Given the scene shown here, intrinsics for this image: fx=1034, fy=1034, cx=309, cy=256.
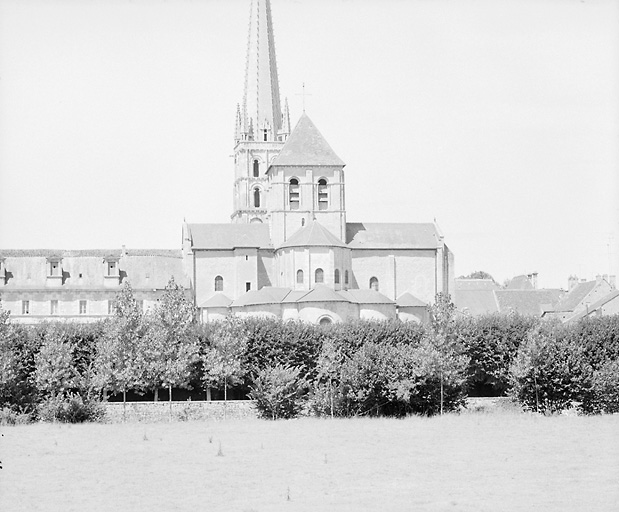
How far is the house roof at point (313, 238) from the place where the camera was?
2691 inches

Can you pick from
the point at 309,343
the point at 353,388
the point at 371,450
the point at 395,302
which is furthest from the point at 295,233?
the point at 371,450

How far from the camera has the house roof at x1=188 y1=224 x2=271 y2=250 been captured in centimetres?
7306

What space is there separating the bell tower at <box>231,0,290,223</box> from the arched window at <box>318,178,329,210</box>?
28753mm

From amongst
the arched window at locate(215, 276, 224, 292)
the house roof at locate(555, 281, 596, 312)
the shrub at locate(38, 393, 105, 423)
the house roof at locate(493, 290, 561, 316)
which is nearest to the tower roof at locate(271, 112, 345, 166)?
the arched window at locate(215, 276, 224, 292)

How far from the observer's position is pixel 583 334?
149 feet

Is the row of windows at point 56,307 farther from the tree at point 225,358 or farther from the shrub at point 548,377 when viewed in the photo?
the shrub at point 548,377

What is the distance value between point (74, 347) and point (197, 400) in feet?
19.3

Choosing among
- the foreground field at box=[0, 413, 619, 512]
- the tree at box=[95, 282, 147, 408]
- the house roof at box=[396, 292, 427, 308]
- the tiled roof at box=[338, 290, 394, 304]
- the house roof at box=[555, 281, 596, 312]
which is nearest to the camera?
the foreground field at box=[0, 413, 619, 512]

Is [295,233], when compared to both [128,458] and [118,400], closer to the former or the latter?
[118,400]

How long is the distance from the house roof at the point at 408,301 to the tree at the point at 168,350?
25653mm

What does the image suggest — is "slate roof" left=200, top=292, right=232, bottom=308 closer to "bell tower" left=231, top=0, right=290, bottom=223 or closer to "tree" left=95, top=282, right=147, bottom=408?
"tree" left=95, top=282, right=147, bottom=408

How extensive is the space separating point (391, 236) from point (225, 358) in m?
32.6

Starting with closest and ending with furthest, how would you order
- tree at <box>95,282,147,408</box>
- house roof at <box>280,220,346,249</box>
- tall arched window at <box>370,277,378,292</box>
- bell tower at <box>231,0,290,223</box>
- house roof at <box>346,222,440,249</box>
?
tree at <box>95,282,147,408</box> < house roof at <box>280,220,346,249</box> < tall arched window at <box>370,277,378,292</box> < house roof at <box>346,222,440,249</box> < bell tower at <box>231,0,290,223</box>

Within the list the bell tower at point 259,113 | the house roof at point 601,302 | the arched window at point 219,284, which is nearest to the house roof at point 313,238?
the arched window at point 219,284
